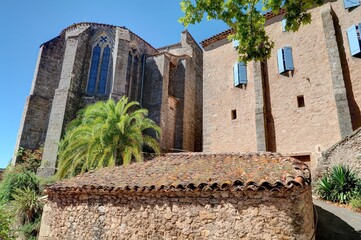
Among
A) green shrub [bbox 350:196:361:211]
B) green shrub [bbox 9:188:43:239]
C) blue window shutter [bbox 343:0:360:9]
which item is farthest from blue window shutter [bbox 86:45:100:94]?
green shrub [bbox 350:196:361:211]

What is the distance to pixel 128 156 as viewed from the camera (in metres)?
11.1

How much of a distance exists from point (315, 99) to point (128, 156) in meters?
10.7

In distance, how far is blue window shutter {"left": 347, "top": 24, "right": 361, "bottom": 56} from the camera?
Answer: 12873 millimetres

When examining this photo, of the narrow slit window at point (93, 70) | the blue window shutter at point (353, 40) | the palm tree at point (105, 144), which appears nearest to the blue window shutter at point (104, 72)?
the narrow slit window at point (93, 70)

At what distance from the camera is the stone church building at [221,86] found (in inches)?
523

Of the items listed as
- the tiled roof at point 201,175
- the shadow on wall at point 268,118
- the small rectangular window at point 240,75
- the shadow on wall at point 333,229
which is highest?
the small rectangular window at point 240,75

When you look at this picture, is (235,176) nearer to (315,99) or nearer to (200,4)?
(200,4)

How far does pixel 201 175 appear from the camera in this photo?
595 centimetres

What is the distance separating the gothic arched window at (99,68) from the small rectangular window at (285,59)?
14028mm

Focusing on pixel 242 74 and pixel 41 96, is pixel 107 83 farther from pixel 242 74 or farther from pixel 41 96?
pixel 242 74

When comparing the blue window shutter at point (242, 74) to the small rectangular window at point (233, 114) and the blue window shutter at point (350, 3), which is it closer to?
the small rectangular window at point (233, 114)

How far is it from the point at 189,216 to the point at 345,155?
29.1 feet

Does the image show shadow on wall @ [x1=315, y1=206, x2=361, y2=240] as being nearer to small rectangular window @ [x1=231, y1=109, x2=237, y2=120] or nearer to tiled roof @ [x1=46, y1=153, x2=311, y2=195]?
tiled roof @ [x1=46, y1=153, x2=311, y2=195]

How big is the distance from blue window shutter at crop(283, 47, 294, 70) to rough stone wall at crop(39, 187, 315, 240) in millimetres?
11182
